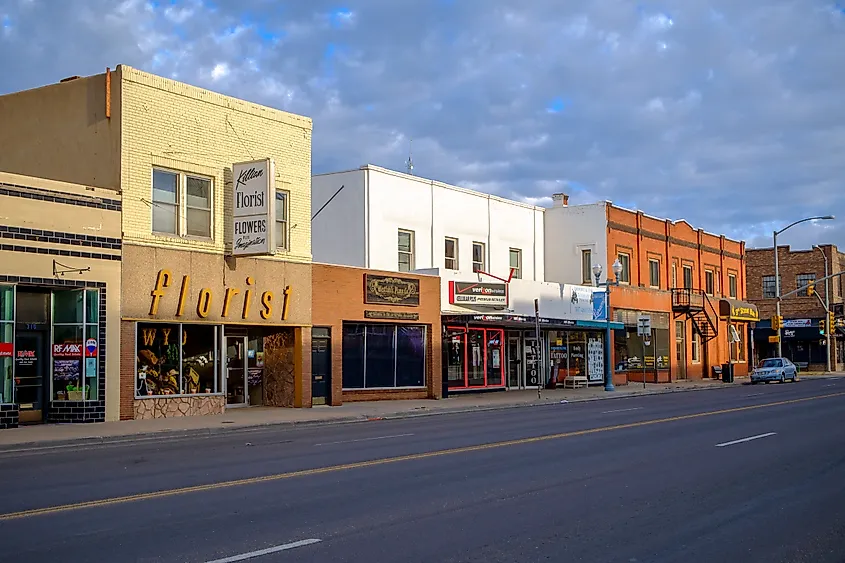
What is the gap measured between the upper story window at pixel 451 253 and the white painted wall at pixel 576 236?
317 inches

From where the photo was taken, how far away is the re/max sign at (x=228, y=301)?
2397 centimetres

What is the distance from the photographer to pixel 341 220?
34969mm

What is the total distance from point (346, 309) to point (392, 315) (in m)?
2.19

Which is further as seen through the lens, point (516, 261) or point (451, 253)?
point (516, 261)

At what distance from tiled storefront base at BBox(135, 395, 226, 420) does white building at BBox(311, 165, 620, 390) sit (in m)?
10.0

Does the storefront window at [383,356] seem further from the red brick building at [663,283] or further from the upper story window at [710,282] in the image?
the upper story window at [710,282]

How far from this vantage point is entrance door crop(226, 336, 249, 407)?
90.8 feet

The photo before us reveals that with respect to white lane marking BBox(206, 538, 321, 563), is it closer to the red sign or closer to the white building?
the red sign

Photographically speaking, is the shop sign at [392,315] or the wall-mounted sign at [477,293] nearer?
the shop sign at [392,315]

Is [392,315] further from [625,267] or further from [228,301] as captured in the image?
[625,267]

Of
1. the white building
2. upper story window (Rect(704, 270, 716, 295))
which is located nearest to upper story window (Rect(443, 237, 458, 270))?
the white building

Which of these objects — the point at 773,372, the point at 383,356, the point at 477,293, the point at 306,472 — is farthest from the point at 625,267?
the point at 306,472

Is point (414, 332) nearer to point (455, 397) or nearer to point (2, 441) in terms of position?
point (455, 397)

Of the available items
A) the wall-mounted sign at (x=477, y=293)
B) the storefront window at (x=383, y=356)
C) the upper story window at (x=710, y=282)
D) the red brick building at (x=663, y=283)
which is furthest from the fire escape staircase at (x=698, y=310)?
the storefront window at (x=383, y=356)
